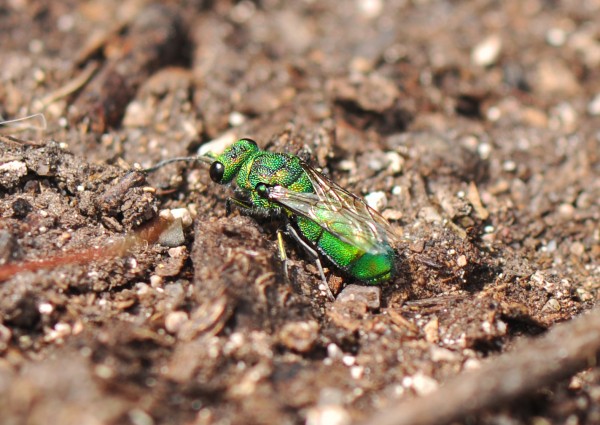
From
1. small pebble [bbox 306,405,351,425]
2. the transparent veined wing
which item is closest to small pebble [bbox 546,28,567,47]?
the transparent veined wing

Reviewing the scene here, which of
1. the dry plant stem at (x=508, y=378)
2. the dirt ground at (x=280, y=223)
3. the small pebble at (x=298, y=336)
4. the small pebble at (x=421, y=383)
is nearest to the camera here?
the dry plant stem at (x=508, y=378)

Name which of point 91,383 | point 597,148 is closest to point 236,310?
point 91,383

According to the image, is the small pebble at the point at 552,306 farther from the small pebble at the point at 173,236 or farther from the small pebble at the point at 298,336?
the small pebble at the point at 173,236

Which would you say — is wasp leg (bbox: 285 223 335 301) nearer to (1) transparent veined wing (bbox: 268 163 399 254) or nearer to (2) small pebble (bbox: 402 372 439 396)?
(1) transparent veined wing (bbox: 268 163 399 254)

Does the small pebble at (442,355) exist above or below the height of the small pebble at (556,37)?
below

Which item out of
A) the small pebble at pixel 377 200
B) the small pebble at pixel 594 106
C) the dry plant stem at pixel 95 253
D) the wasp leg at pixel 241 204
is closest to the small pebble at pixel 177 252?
the dry plant stem at pixel 95 253

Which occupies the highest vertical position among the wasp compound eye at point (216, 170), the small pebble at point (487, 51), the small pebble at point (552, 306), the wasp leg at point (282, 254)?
the small pebble at point (487, 51)

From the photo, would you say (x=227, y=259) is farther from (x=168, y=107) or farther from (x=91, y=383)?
(x=168, y=107)
